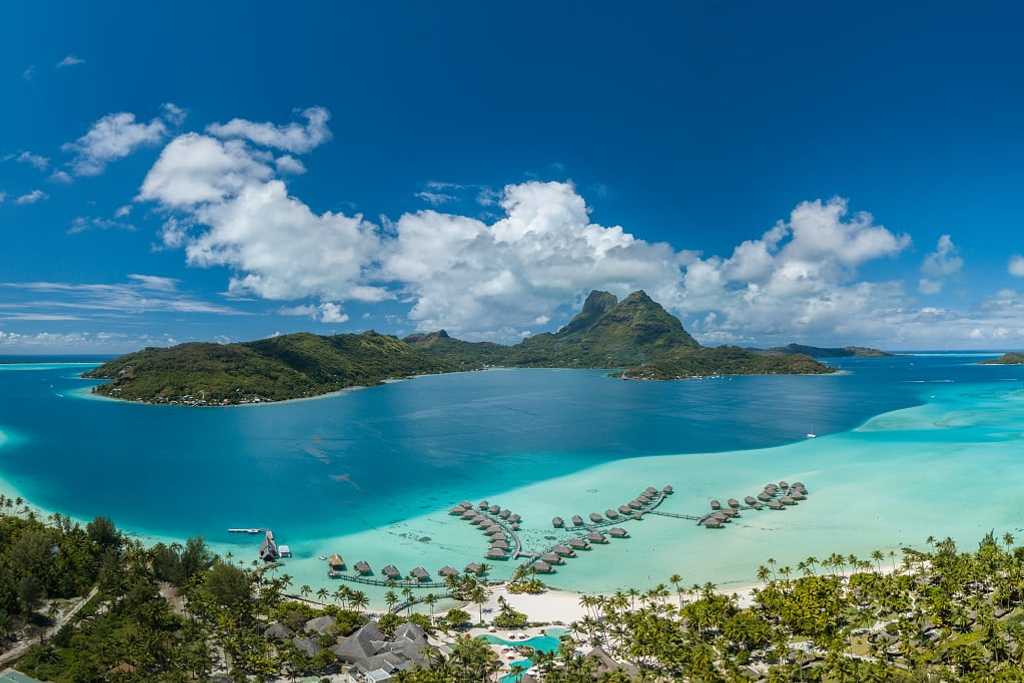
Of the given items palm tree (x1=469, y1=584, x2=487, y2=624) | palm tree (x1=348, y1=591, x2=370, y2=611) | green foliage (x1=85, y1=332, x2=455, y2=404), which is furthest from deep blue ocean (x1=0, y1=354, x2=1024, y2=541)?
palm tree (x1=469, y1=584, x2=487, y2=624)

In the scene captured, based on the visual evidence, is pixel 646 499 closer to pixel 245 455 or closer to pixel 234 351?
pixel 245 455

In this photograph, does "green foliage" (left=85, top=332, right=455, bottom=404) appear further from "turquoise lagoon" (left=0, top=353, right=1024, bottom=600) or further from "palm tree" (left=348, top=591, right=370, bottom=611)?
"palm tree" (left=348, top=591, right=370, bottom=611)

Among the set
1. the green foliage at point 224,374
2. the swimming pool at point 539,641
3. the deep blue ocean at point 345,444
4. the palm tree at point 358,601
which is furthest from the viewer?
the green foliage at point 224,374

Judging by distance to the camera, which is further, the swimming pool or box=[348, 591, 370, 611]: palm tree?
box=[348, 591, 370, 611]: palm tree

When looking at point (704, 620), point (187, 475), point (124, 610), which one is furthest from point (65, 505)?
point (704, 620)

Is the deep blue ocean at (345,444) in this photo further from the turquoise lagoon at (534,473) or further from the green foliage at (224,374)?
the green foliage at (224,374)

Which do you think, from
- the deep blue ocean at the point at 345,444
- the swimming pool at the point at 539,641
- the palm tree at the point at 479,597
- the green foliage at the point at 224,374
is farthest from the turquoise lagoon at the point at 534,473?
the green foliage at the point at 224,374

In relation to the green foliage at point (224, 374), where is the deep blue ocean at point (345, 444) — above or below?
below
